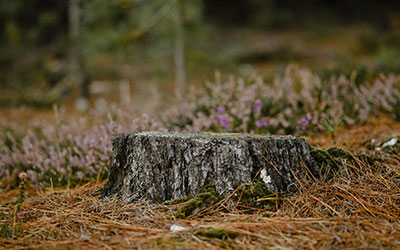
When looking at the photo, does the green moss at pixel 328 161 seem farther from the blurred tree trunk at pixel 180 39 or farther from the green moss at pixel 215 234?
the blurred tree trunk at pixel 180 39

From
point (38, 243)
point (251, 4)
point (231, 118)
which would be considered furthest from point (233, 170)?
point (251, 4)

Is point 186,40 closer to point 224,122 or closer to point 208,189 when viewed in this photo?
point 224,122

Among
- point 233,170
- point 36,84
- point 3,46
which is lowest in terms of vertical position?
point 233,170

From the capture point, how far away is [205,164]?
1734 mm

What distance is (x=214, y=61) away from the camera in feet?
33.3

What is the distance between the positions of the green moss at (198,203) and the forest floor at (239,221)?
0.04 m

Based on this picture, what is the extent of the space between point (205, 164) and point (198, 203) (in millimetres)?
227

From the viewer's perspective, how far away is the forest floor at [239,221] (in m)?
1.33

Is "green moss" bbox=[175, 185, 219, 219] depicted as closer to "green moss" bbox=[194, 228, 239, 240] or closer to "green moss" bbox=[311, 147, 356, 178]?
"green moss" bbox=[194, 228, 239, 240]

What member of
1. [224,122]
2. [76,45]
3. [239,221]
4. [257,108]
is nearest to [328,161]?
[239,221]

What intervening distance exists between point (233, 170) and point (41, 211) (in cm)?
123

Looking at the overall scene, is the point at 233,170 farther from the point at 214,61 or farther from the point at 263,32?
the point at 263,32

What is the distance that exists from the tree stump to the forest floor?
98 mm

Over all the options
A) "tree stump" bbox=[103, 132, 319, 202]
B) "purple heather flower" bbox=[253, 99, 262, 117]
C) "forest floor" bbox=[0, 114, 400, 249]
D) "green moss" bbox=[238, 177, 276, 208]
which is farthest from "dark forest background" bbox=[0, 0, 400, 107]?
"green moss" bbox=[238, 177, 276, 208]
